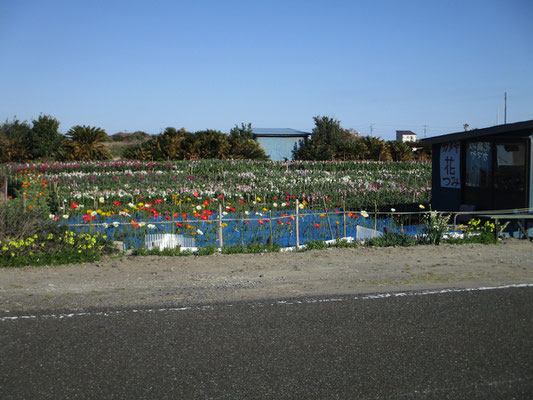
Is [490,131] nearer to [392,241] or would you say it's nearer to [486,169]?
[486,169]

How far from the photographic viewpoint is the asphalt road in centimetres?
410

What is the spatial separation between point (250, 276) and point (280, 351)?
358cm

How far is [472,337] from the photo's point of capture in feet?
17.3

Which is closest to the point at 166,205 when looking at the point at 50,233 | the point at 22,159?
the point at 50,233

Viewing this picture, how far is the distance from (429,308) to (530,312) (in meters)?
1.19

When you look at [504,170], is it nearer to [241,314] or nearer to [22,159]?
[241,314]

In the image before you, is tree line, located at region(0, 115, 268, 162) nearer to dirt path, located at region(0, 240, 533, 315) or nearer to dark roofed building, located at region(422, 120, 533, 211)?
dark roofed building, located at region(422, 120, 533, 211)

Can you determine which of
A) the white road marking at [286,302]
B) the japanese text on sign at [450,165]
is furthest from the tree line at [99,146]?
the white road marking at [286,302]

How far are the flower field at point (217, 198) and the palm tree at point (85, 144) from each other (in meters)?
5.68

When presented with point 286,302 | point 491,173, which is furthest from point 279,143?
point 286,302

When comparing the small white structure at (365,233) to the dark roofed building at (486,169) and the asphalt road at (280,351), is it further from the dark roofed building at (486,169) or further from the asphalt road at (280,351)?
the asphalt road at (280,351)

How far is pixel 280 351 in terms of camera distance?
193 inches

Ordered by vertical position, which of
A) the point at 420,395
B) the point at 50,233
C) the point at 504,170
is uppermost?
the point at 504,170

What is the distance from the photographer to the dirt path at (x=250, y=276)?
7074 mm
